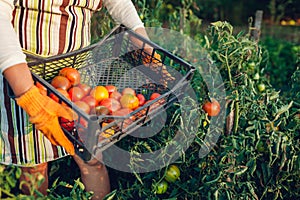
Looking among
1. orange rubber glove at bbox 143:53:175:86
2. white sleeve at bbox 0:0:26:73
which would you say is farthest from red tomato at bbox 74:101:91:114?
orange rubber glove at bbox 143:53:175:86

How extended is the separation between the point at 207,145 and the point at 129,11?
0.62 metres

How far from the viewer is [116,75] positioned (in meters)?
1.92

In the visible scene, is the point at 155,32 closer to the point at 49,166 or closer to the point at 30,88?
the point at 49,166

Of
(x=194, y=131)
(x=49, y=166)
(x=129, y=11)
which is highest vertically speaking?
(x=129, y=11)

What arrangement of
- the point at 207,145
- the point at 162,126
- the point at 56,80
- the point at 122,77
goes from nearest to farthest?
the point at 56,80, the point at 122,77, the point at 207,145, the point at 162,126

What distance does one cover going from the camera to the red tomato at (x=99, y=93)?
1.67 m

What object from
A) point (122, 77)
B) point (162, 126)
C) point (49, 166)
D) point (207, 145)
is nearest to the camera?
point (122, 77)

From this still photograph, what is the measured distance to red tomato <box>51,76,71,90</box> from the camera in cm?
164

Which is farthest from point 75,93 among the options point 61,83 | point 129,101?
point 129,101

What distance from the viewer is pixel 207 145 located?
201 cm

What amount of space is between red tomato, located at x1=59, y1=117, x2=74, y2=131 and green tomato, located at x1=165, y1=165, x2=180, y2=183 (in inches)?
21.0

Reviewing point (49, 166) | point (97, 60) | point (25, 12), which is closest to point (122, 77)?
point (97, 60)

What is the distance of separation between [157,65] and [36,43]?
1.47 feet

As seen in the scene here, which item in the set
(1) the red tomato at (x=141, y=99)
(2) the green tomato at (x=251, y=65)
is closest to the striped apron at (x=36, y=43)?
(1) the red tomato at (x=141, y=99)
